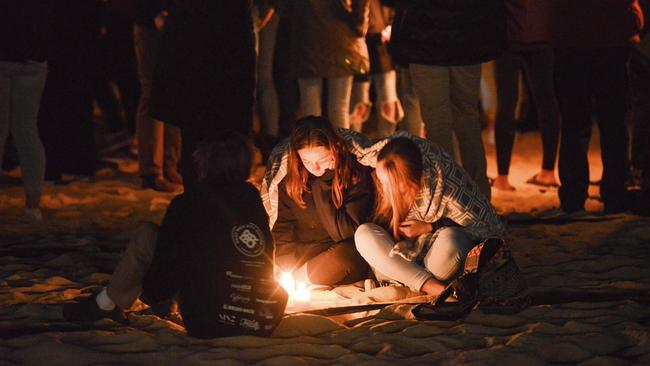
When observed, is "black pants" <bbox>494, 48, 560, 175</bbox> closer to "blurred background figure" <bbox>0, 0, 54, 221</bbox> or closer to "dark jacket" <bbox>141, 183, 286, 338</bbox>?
"blurred background figure" <bbox>0, 0, 54, 221</bbox>

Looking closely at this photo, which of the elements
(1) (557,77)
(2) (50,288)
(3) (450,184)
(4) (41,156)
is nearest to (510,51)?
(1) (557,77)

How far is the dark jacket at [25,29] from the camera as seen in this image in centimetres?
602

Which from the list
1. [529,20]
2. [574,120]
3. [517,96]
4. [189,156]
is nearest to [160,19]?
[189,156]

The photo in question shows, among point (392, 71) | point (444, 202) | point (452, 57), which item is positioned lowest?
point (444, 202)

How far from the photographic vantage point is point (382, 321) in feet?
14.9

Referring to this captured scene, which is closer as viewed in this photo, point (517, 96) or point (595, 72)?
point (595, 72)

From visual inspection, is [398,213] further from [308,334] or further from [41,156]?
[41,156]

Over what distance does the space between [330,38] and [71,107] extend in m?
2.17

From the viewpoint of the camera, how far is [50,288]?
5027 millimetres

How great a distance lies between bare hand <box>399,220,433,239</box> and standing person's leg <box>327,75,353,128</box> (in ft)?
7.79

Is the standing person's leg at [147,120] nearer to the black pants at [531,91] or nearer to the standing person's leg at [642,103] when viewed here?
the black pants at [531,91]

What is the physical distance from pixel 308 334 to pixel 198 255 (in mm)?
606

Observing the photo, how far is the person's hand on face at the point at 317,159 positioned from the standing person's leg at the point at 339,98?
90.4 inches

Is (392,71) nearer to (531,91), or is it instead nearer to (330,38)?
(330,38)
